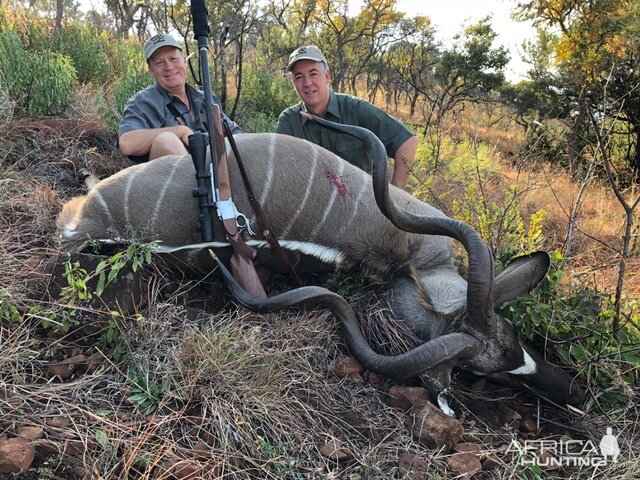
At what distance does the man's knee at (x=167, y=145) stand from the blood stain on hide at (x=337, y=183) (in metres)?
0.84

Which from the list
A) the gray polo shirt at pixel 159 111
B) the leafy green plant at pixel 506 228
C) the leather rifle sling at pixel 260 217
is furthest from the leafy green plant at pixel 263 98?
the leather rifle sling at pixel 260 217

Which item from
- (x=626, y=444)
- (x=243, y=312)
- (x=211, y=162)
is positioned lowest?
(x=626, y=444)

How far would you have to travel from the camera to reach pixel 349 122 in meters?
3.47

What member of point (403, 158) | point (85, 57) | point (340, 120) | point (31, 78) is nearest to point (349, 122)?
point (340, 120)

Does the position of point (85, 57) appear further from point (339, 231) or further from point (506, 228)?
point (506, 228)

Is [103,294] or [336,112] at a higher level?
[336,112]

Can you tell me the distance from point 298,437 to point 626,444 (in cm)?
116

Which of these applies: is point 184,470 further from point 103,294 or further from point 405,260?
point 405,260

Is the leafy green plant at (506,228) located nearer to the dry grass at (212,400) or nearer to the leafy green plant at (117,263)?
the dry grass at (212,400)

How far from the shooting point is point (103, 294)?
1.98m

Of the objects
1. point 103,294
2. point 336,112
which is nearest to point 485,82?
point 336,112

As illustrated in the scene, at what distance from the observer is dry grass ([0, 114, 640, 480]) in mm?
1517

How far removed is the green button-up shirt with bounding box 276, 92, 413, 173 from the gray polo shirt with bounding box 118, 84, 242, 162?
1.33 ft

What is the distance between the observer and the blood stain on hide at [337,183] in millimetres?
2498
